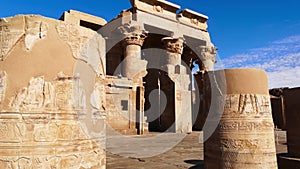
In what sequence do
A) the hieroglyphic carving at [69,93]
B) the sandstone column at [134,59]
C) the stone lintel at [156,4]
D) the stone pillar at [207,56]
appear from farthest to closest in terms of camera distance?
the stone pillar at [207,56] < the stone lintel at [156,4] < the sandstone column at [134,59] < the hieroglyphic carving at [69,93]

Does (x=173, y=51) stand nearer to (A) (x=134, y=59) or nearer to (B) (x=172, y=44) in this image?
(B) (x=172, y=44)

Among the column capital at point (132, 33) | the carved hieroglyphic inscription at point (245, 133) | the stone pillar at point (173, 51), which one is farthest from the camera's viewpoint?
the stone pillar at point (173, 51)

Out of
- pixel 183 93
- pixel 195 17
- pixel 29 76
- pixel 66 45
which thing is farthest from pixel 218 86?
pixel 195 17

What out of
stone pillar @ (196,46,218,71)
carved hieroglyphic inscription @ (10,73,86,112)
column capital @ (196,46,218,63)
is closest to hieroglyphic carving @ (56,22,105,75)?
carved hieroglyphic inscription @ (10,73,86,112)

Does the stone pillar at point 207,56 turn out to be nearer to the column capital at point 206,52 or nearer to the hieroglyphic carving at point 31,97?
the column capital at point 206,52

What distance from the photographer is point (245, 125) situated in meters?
3.73

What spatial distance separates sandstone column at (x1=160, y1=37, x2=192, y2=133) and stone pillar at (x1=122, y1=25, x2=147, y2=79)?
6.15ft

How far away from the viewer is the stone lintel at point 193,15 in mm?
17406

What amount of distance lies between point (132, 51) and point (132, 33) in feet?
3.13

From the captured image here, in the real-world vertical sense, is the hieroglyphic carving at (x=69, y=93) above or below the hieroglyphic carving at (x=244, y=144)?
above

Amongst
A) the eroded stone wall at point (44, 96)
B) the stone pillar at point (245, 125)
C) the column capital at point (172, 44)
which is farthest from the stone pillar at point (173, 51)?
the eroded stone wall at point (44, 96)

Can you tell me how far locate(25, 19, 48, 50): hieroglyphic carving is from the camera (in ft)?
6.64

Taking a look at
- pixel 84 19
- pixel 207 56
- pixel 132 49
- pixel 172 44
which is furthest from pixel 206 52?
pixel 84 19

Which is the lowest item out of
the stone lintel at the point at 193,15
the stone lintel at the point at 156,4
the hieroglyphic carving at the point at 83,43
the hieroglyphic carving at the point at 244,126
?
the hieroglyphic carving at the point at 244,126
